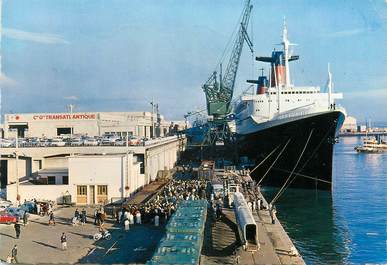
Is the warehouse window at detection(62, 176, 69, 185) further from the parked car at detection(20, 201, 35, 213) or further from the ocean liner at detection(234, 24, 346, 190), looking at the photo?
the ocean liner at detection(234, 24, 346, 190)

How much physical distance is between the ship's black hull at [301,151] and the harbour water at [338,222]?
1422mm

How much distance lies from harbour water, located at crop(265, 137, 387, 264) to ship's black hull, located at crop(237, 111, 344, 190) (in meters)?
1.42

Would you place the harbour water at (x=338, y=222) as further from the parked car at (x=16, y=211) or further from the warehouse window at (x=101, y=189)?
the parked car at (x=16, y=211)

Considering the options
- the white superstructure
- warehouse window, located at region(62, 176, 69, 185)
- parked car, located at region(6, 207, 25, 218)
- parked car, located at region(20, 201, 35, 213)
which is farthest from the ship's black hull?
parked car, located at region(6, 207, 25, 218)

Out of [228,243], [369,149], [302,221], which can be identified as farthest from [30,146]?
[369,149]

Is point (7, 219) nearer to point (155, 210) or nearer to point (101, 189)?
point (101, 189)

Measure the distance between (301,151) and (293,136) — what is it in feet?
5.50

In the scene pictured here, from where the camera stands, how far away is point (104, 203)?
2939cm

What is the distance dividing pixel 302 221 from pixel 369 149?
104041 millimetres

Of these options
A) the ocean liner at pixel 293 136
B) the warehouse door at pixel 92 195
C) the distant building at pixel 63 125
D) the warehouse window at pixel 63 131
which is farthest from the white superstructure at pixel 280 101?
→ the warehouse door at pixel 92 195

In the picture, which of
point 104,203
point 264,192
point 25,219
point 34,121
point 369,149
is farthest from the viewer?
point 369,149

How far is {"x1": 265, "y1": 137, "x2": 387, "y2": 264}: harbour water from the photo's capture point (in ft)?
88.7

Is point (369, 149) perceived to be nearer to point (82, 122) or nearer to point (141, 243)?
point (82, 122)

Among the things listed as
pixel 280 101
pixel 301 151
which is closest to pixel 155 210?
pixel 301 151
